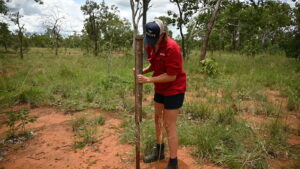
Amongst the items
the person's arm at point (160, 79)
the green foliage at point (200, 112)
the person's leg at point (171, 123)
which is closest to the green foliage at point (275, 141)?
the green foliage at point (200, 112)

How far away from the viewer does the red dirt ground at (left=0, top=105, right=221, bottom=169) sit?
2.68m

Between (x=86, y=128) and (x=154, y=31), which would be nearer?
(x=154, y=31)

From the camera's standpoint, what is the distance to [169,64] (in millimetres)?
1983

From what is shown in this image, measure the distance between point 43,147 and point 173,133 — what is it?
2143 mm

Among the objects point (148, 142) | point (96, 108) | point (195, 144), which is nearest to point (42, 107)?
point (96, 108)

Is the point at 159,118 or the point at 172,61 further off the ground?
the point at 172,61

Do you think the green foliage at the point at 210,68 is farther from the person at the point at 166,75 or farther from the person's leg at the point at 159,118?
the person at the point at 166,75

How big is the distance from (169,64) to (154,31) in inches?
13.8

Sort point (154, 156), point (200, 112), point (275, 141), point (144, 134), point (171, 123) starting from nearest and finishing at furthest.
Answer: point (171, 123), point (154, 156), point (275, 141), point (144, 134), point (200, 112)

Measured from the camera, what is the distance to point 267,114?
4176 millimetres

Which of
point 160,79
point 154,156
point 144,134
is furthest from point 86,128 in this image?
point 160,79

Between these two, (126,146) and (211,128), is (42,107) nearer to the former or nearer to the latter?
(126,146)

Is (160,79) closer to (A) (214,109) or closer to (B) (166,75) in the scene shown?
(B) (166,75)

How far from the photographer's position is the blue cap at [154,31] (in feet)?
6.28
